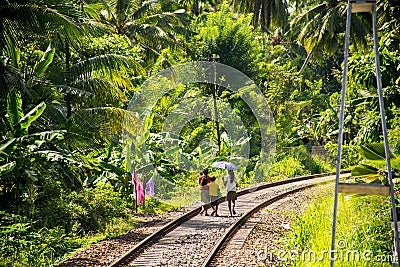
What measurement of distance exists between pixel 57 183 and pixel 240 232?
4.34 metres

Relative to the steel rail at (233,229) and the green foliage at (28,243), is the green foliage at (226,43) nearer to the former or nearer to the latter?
the steel rail at (233,229)

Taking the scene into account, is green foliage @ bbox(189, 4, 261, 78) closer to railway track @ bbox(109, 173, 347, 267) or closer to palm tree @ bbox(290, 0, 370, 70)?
palm tree @ bbox(290, 0, 370, 70)

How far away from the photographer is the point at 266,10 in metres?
33.9

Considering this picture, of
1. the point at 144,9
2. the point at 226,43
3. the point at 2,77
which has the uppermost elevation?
the point at 144,9

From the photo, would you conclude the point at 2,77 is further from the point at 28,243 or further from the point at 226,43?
the point at 226,43

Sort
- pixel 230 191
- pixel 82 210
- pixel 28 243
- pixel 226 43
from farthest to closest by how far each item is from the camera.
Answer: pixel 226 43, pixel 230 191, pixel 82 210, pixel 28 243

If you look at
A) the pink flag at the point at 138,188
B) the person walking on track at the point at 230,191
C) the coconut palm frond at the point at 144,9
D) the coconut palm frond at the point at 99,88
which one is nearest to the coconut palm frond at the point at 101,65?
the coconut palm frond at the point at 99,88

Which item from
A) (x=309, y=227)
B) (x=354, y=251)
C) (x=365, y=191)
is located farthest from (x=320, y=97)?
(x=365, y=191)

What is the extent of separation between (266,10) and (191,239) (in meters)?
24.1

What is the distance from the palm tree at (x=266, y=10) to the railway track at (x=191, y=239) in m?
18.2

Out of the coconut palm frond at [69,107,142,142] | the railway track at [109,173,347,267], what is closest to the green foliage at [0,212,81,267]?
the railway track at [109,173,347,267]

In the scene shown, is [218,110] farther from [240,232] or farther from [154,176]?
[240,232]

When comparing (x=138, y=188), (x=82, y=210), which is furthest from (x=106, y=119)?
(x=82, y=210)

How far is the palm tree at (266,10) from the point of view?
3378 cm
